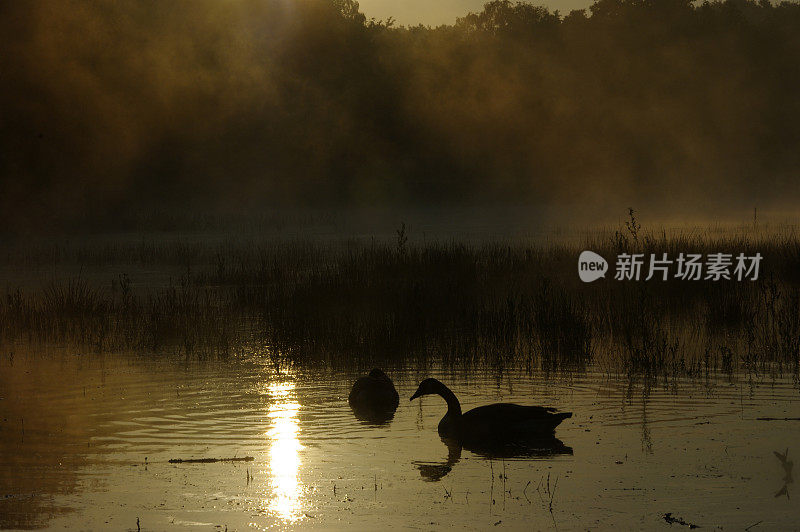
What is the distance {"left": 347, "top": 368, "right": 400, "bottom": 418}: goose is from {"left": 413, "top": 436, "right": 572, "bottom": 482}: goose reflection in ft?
3.62

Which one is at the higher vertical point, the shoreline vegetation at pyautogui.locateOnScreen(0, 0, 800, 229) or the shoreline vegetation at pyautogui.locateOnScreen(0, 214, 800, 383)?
the shoreline vegetation at pyautogui.locateOnScreen(0, 0, 800, 229)

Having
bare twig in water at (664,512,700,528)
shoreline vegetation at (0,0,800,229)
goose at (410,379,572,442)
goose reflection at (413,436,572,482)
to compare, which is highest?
shoreline vegetation at (0,0,800,229)

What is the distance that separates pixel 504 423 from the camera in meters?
9.95

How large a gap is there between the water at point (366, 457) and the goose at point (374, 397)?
16 cm

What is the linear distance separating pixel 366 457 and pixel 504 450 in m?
1.28

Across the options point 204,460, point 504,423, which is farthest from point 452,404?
point 204,460

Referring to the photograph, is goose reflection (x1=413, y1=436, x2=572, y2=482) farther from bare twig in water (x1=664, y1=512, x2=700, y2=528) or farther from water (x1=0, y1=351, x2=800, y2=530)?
bare twig in water (x1=664, y1=512, x2=700, y2=528)

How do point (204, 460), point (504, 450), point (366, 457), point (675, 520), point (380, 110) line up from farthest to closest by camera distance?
point (380, 110)
point (504, 450)
point (366, 457)
point (204, 460)
point (675, 520)

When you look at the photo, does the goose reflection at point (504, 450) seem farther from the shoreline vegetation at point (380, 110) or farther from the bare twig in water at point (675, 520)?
the shoreline vegetation at point (380, 110)

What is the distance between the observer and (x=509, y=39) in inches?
3036

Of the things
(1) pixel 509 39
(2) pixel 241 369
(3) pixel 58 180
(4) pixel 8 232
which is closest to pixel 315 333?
(2) pixel 241 369

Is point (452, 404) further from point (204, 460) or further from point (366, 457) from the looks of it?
point (204, 460)

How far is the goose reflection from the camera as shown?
30.1 feet

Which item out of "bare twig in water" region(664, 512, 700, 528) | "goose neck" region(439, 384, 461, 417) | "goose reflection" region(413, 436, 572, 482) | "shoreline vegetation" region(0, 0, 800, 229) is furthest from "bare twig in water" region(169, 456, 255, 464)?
"shoreline vegetation" region(0, 0, 800, 229)
